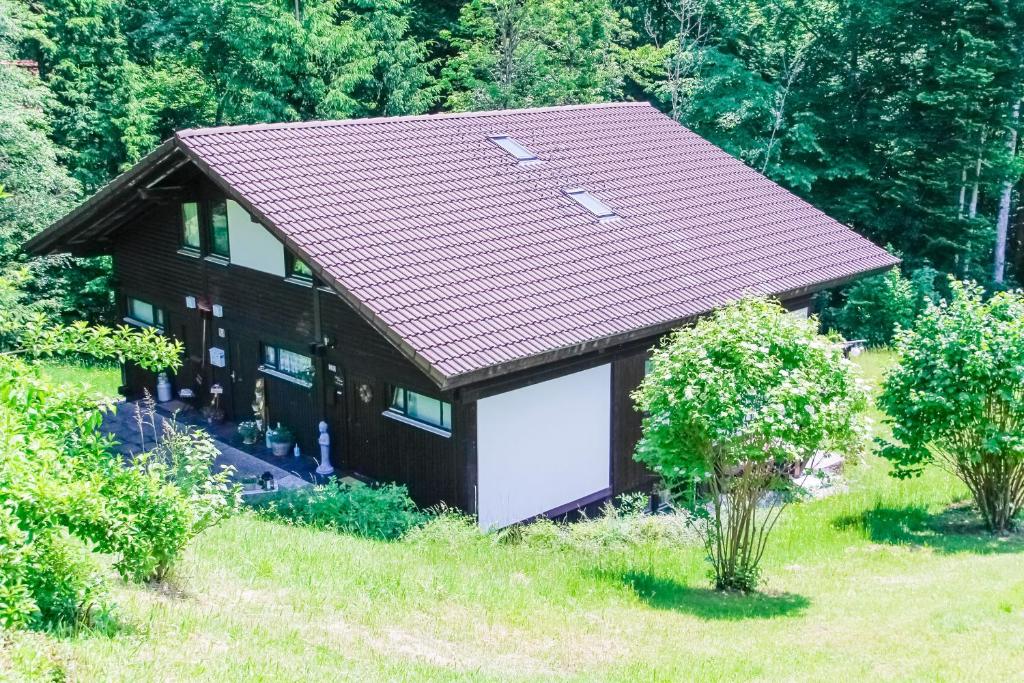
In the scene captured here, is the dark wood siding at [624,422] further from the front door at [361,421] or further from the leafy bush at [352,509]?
the front door at [361,421]

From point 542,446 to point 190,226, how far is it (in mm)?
8637

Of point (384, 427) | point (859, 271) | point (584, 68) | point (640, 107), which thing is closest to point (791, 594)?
point (384, 427)

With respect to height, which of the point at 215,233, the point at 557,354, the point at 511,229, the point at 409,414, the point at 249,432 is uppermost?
the point at 511,229

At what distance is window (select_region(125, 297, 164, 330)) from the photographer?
2206 cm

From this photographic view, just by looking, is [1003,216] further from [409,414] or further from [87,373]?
[87,373]

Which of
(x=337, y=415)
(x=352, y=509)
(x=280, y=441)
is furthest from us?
(x=280, y=441)

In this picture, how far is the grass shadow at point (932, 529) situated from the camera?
579 inches

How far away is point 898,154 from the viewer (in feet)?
103

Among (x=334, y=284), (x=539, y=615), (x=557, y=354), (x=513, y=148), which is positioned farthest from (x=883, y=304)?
(x=539, y=615)

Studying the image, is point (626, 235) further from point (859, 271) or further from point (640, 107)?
point (640, 107)

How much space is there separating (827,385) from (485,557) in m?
4.63

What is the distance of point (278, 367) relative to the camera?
62.4ft

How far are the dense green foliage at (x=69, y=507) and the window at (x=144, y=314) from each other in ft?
41.8

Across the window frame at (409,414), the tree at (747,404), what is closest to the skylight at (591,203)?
the window frame at (409,414)
